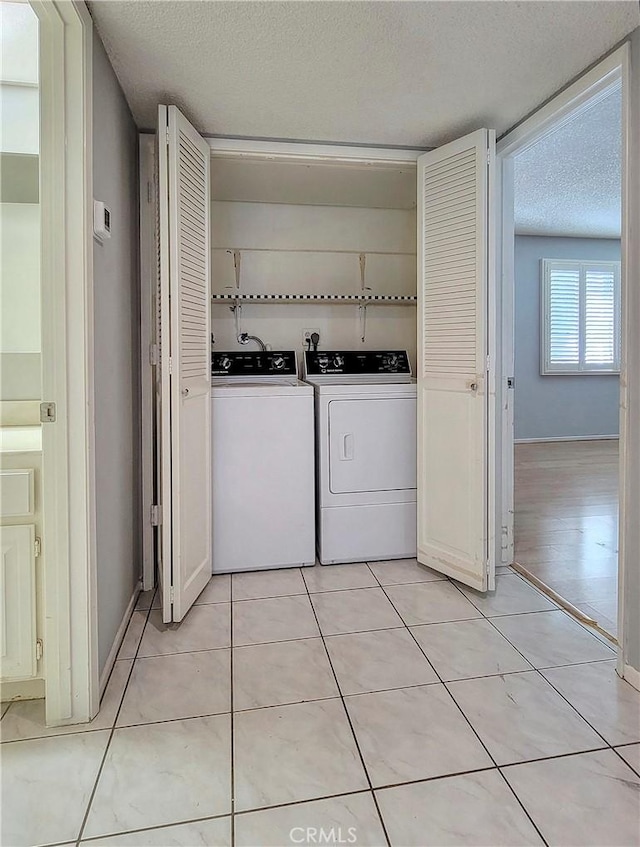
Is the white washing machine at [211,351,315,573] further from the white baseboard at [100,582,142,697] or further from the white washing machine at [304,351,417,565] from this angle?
the white baseboard at [100,582,142,697]

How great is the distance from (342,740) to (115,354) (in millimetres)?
1545

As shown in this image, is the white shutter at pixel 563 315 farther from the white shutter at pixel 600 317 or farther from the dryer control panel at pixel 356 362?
the dryer control panel at pixel 356 362

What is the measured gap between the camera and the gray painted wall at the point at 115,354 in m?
1.79

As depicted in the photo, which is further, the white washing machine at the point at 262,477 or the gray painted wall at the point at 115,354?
the white washing machine at the point at 262,477

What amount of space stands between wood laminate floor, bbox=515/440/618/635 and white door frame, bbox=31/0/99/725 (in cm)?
201

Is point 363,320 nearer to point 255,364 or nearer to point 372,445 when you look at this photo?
point 255,364

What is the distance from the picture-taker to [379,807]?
129cm

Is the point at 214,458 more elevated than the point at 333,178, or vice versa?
the point at 333,178

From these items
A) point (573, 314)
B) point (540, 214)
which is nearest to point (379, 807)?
point (540, 214)

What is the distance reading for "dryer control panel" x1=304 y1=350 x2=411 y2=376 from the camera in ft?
10.8

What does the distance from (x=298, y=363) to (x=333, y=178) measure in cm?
113

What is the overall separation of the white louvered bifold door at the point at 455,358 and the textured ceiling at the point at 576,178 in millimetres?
859

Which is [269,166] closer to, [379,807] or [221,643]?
[221,643]

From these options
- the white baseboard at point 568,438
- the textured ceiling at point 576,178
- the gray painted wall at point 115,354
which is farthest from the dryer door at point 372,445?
the white baseboard at point 568,438
